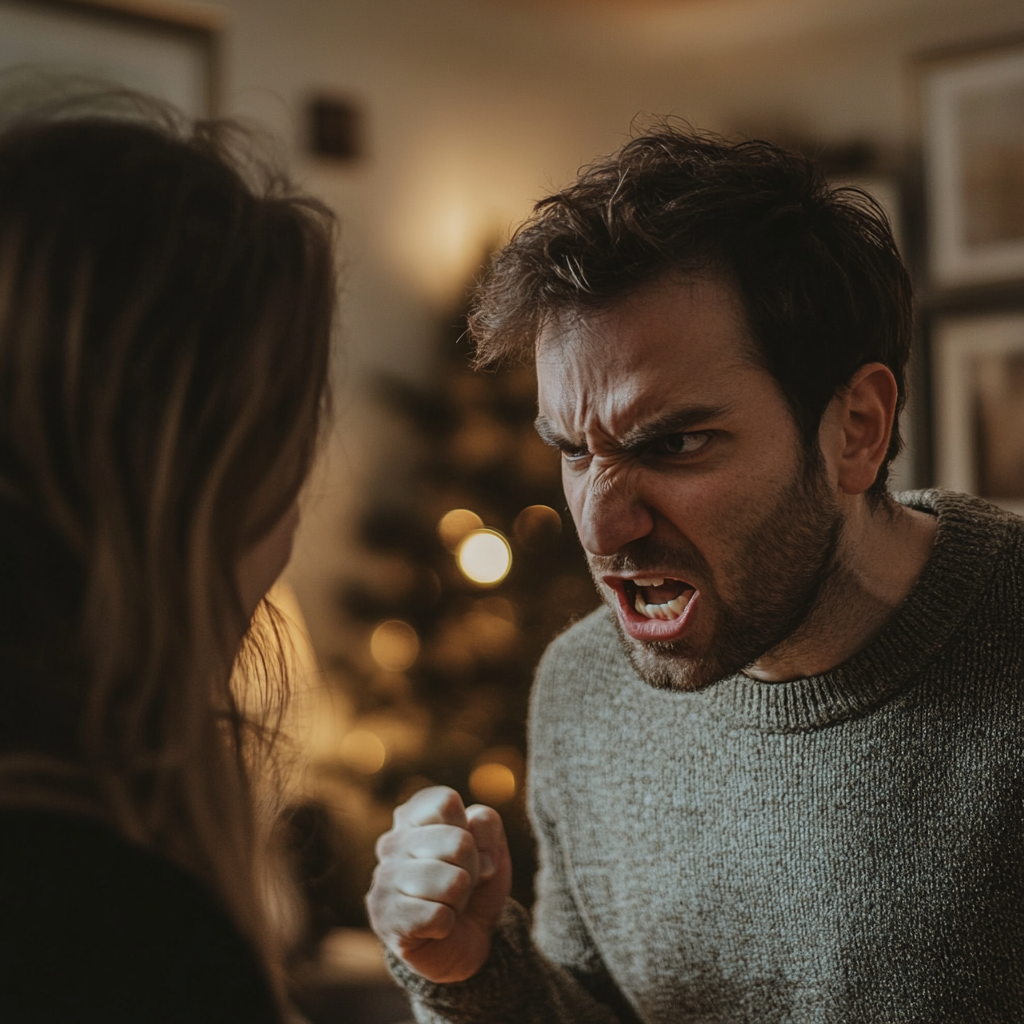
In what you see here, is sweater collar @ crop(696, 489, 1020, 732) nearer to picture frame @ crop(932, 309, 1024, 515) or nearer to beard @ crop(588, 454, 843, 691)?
beard @ crop(588, 454, 843, 691)

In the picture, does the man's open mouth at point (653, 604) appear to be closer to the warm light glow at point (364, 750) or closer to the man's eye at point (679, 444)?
the man's eye at point (679, 444)

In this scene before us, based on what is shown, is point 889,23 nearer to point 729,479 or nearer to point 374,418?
point 374,418

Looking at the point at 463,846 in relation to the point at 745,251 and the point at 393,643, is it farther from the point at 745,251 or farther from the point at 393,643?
the point at 393,643

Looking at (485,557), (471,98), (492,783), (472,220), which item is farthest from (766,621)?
(471,98)

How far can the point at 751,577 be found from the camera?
1192mm

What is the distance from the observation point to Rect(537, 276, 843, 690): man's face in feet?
3.80

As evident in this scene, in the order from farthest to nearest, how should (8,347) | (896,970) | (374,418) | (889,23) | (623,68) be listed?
(623,68) → (889,23) → (374,418) → (896,970) → (8,347)

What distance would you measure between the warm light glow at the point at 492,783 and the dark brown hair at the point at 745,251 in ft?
6.69

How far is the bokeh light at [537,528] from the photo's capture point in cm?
335

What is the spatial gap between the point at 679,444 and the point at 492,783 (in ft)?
7.07

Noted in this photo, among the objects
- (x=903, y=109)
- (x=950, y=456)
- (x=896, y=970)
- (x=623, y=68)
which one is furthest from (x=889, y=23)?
(x=896, y=970)

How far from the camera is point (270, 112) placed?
338 cm

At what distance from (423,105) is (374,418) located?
1054 millimetres

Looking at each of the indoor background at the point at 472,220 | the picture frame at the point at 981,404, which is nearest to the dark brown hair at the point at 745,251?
the indoor background at the point at 472,220
